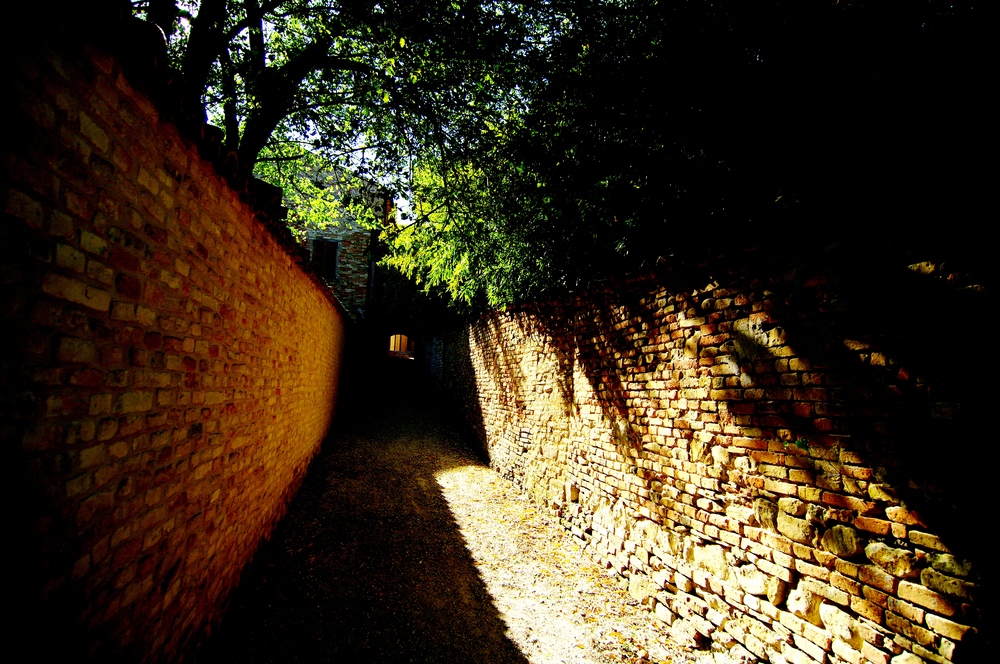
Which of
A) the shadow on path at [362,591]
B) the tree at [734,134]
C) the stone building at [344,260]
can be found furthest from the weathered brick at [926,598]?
the stone building at [344,260]

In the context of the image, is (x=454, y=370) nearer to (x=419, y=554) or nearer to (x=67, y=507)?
(x=419, y=554)

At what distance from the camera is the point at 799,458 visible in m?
2.79

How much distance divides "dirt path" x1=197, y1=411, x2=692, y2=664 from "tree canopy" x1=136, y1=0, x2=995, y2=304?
142 inches

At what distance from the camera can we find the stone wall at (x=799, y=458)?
7.13ft

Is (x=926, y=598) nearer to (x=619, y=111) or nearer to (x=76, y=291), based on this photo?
(x=76, y=291)

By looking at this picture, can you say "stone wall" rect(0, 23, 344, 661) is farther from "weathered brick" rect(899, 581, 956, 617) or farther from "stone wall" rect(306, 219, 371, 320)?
"stone wall" rect(306, 219, 371, 320)

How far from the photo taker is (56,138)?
1.34 metres

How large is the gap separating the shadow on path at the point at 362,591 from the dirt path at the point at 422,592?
1cm

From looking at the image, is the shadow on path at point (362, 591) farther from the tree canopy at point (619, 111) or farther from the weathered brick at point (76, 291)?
the tree canopy at point (619, 111)

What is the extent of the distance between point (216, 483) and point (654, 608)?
3.95 meters

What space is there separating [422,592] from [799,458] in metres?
3.48

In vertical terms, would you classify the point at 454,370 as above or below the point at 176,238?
below

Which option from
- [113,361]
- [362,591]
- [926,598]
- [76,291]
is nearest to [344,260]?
[362,591]

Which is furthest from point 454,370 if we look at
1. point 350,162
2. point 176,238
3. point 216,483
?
point 176,238
